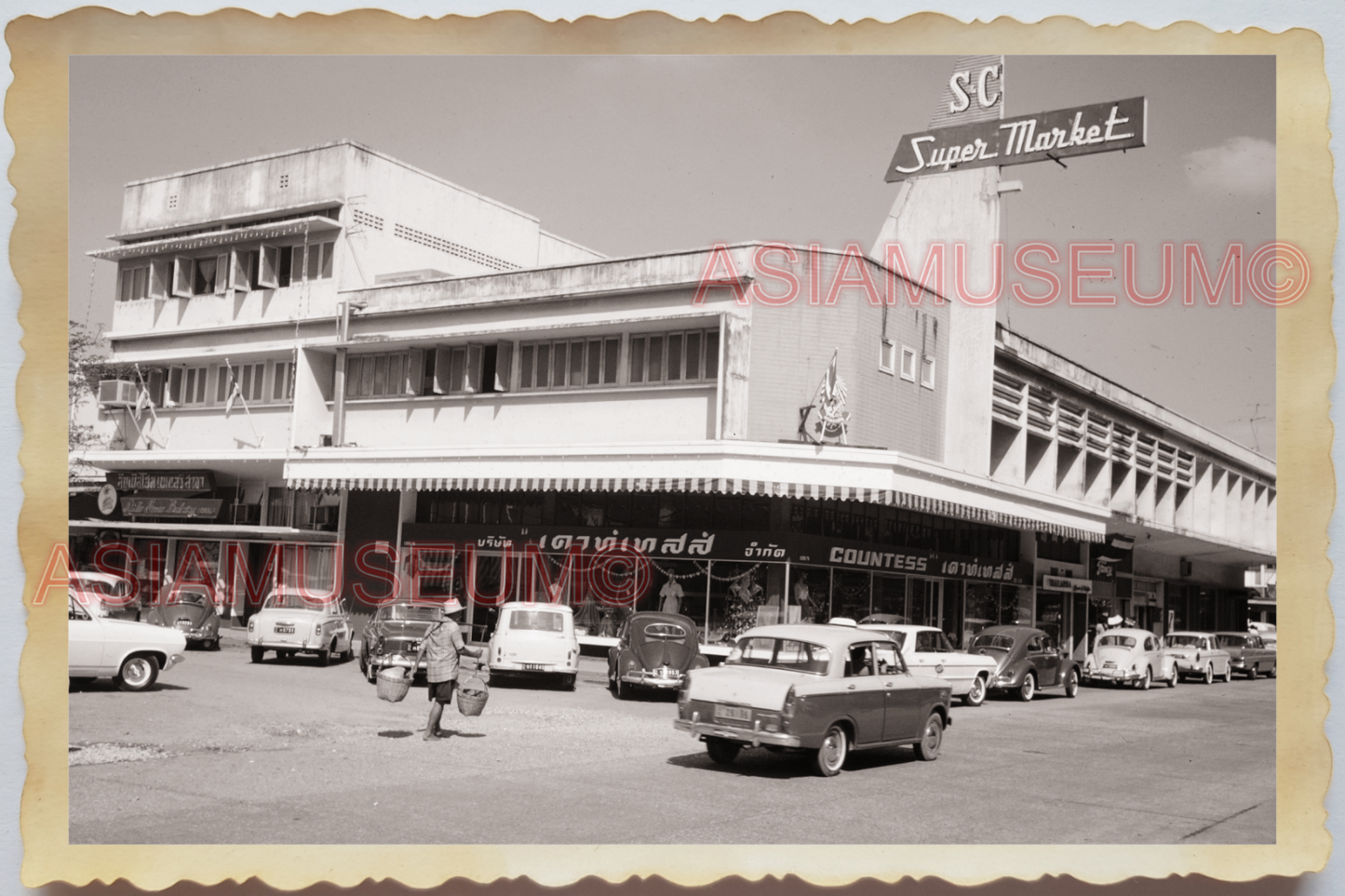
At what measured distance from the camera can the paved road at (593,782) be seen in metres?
8.02

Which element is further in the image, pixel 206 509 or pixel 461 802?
pixel 206 509

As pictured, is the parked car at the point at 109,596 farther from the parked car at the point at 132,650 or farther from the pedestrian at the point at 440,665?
the pedestrian at the point at 440,665

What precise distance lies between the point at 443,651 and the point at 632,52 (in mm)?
6807

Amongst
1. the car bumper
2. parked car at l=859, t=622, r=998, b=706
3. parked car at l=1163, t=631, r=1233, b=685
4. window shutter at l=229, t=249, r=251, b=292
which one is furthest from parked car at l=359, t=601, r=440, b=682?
parked car at l=1163, t=631, r=1233, b=685

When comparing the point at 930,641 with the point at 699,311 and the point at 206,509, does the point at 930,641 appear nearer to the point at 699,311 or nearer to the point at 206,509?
the point at 699,311

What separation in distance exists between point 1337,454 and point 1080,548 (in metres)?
23.4

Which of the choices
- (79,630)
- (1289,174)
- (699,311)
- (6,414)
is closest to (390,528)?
(699,311)

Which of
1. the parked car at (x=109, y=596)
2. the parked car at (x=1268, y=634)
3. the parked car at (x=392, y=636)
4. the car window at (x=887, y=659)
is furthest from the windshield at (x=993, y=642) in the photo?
the parked car at (x=1268, y=634)

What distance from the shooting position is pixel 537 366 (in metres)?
24.4

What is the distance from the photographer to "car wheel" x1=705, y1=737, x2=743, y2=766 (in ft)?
38.7

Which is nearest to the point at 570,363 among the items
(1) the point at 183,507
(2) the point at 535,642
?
(2) the point at 535,642

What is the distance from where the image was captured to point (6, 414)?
7406mm

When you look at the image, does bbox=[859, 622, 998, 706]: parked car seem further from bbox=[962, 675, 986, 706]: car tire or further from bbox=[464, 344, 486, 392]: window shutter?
bbox=[464, 344, 486, 392]: window shutter

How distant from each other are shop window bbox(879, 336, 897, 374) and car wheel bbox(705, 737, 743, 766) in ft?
33.4
